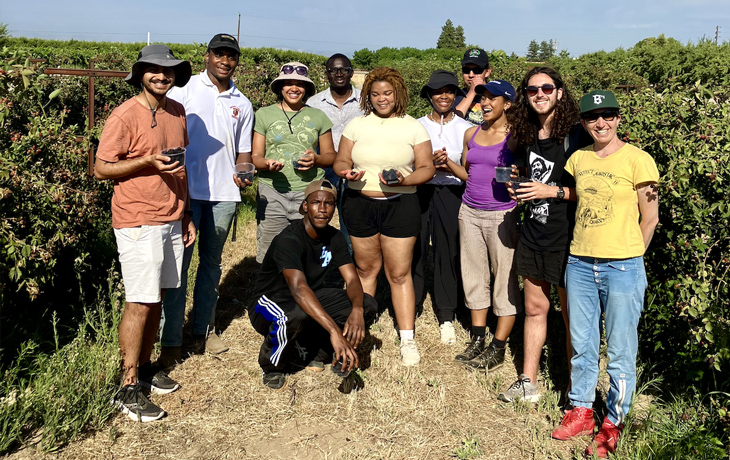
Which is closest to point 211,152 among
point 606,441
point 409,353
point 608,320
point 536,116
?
point 409,353

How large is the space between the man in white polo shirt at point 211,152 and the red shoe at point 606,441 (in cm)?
275

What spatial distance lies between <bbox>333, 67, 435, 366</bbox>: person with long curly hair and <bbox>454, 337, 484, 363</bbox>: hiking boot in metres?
0.35

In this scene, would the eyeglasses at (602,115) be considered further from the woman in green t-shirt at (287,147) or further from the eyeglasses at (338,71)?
the eyeglasses at (338,71)

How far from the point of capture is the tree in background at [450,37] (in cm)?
6875

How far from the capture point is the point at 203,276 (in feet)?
15.4

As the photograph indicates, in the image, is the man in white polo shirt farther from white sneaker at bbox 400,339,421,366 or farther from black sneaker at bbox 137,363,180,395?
white sneaker at bbox 400,339,421,366

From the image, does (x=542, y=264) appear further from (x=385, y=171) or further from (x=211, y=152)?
(x=211, y=152)

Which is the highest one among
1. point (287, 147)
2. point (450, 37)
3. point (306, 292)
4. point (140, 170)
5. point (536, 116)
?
point (450, 37)

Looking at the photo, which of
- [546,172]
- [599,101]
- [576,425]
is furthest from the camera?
[546,172]

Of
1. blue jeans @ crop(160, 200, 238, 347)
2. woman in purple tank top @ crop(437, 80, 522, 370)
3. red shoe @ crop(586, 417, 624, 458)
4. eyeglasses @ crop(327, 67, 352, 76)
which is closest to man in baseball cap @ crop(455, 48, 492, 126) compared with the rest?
woman in purple tank top @ crop(437, 80, 522, 370)

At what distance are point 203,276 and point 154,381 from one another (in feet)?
3.08

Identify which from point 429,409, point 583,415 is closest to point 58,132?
point 429,409

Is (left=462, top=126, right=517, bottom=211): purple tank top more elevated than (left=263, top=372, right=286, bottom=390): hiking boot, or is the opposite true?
(left=462, top=126, right=517, bottom=211): purple tank top

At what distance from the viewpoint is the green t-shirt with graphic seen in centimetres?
471
